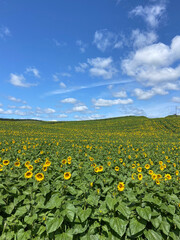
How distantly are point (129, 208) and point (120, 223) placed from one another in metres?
0.31

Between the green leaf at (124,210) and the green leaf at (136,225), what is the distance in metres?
0.18

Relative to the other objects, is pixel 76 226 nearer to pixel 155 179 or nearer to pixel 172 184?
pixel 155 179

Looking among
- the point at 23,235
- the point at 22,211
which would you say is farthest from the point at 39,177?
the point at 23,235

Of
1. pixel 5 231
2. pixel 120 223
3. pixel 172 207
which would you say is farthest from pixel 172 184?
pixel 5 231

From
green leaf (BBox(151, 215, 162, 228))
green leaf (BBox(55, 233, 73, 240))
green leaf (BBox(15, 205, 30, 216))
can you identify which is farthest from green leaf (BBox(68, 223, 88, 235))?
green leaf (BBox(151, 215, 162, 228))

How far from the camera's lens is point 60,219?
7.60 ft

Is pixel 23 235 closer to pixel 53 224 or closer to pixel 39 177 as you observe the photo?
pixel 53 224

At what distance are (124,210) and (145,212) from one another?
1.14 feet

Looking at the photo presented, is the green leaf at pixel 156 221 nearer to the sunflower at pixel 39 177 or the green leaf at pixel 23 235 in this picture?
the green leaf at pixel 23 235

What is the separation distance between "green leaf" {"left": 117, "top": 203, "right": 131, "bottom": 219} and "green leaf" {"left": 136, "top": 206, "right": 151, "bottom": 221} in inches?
6.7

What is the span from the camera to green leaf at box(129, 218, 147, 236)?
7.62 ft

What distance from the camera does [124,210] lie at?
243cm

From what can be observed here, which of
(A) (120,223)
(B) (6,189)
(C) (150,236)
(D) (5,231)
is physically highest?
(B) (6,189)

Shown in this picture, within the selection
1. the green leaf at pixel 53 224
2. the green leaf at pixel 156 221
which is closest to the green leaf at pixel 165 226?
the green leaf at pixel 156 221
